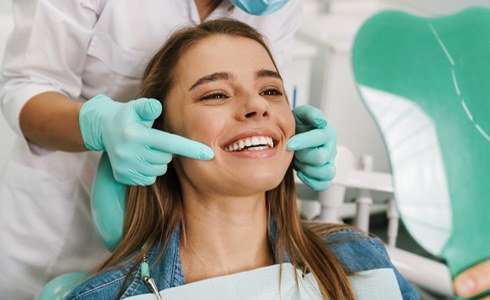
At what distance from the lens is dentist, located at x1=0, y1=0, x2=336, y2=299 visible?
1.22m

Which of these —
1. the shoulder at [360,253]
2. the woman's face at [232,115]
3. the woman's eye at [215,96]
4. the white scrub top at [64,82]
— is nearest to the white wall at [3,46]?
the white scrub top at [64,82]

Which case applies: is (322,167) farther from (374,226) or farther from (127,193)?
(374,226)

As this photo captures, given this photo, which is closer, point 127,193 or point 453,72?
point 453,72

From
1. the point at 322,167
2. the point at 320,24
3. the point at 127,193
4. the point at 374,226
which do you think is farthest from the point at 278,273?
the point at 374,226

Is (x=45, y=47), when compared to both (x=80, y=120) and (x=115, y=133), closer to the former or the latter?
(x=80, y=120)

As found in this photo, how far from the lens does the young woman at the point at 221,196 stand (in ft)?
3.94

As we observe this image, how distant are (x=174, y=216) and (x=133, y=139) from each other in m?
0.27

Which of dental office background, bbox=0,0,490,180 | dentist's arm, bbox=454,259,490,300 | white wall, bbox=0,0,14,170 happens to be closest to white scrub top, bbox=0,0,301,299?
white wall, bbox=0,0,14,170

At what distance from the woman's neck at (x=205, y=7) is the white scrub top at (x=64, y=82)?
0.02m

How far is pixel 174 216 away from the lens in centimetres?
137

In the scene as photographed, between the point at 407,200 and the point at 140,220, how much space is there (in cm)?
57

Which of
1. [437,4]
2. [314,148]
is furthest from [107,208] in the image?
[437,4]

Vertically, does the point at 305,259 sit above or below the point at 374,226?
above

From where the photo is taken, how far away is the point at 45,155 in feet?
4.91
